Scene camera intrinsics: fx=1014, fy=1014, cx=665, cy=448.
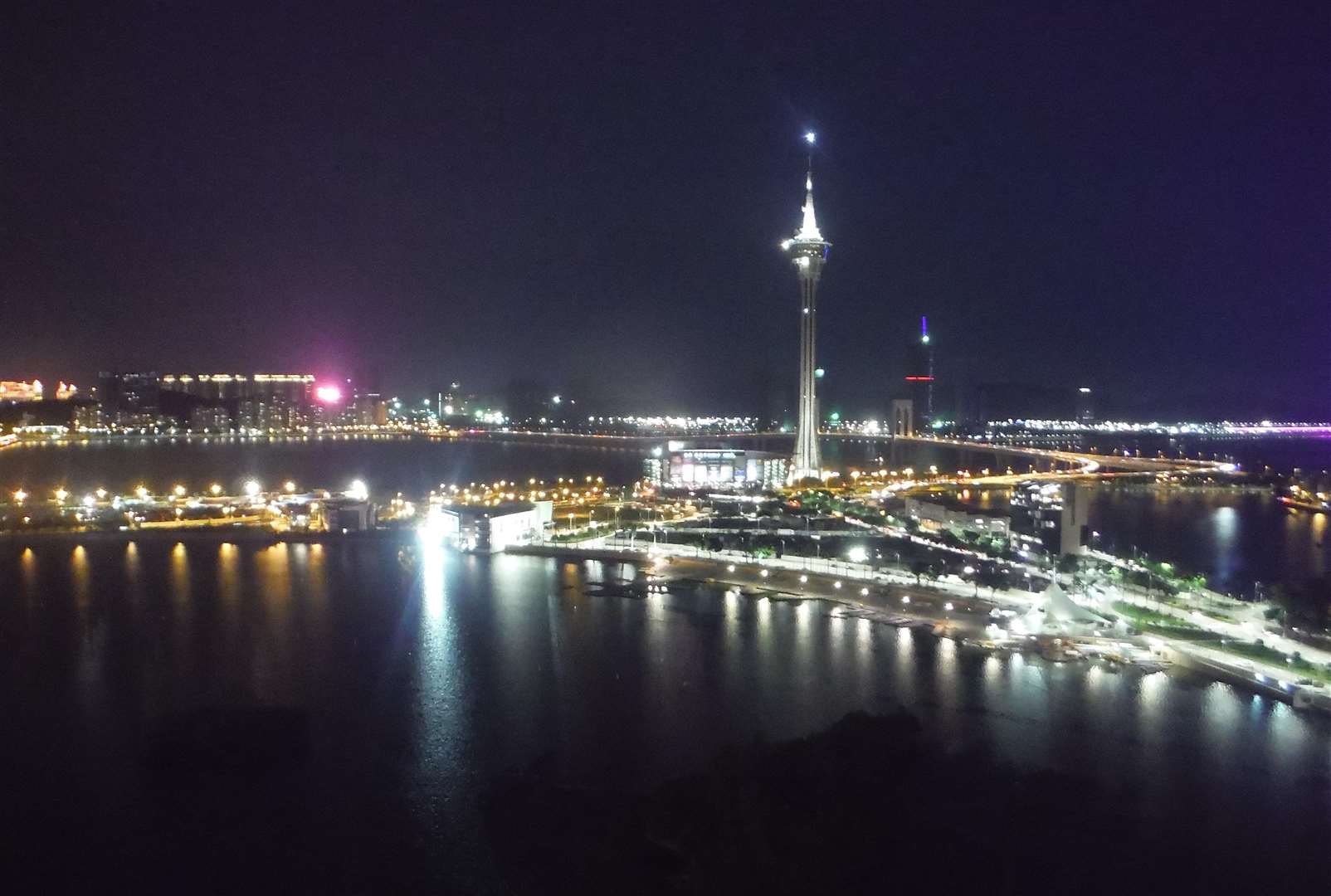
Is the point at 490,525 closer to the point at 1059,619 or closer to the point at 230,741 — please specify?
the point at 230,741

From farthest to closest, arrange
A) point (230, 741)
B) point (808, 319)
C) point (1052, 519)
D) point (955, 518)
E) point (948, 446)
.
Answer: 1. point (948, 446)
2. point (808, 319)
3. point (1052, 519)
4. point (955, 518)
5. point (230, 741)

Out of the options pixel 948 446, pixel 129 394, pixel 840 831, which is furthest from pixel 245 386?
pixel 840 831

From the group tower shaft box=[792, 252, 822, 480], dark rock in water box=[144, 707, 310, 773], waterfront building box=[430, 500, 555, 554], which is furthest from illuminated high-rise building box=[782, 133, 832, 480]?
dark rock in water box=[144, 707, 310, 773]

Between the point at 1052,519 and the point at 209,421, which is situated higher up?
the point at 209,421

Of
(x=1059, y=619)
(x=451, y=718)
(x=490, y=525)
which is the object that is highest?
(x=490, y=525)

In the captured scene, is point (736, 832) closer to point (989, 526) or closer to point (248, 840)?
Answer: point (248, 840)

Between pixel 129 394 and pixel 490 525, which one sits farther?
pixel 129 394

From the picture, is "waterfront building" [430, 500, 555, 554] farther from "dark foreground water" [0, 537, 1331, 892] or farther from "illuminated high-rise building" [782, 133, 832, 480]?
"illuminated high-rise building" [782, 133, 832, 480]

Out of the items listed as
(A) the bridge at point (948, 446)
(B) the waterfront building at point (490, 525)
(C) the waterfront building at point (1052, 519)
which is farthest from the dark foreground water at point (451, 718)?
(A) the bridge at point (948, 446)
